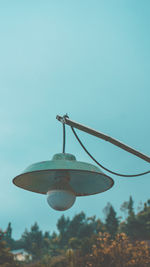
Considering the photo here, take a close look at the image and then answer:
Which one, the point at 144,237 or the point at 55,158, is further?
the point at 144,237

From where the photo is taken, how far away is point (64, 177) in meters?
2.93

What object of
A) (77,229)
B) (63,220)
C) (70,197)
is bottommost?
(70,197)

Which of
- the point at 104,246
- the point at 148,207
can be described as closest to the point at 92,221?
the point at 148,207

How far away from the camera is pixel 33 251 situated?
66625 mm

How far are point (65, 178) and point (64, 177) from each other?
0.01 m

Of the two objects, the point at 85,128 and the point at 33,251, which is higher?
the point at 33,251

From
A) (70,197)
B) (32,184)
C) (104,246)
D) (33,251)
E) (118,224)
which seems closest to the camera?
(70,197)

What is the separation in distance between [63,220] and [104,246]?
59138 mm

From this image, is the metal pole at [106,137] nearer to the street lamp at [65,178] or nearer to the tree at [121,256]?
the street lamp at [65,178]

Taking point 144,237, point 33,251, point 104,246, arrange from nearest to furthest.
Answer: point 104,246
point 144,237
point 33,251

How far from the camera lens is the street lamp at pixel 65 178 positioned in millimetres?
2705

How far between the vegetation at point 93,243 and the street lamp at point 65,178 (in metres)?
10.4

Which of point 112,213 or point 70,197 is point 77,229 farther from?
point 70,197

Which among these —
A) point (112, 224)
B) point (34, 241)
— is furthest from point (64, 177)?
point (34, 241)
